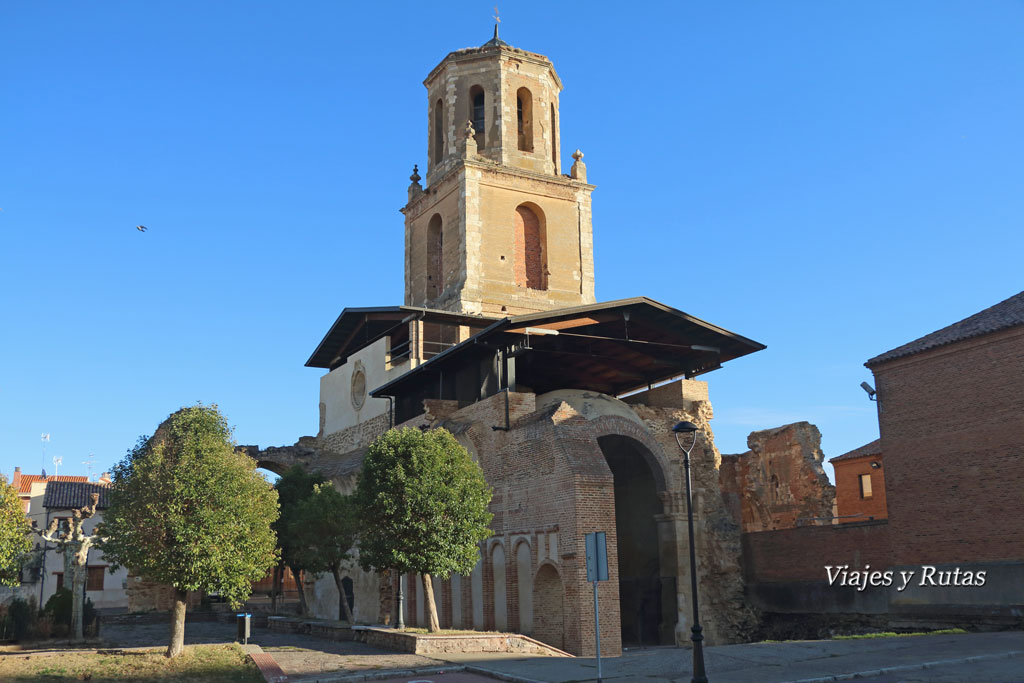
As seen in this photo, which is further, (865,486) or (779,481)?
(865,486)

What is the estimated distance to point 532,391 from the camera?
31578 mm

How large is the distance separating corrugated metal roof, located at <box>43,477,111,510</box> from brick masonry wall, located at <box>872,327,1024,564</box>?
34.7 m

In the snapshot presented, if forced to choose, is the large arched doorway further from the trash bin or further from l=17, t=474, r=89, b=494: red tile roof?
l=17, t=474, r=89, b=494: red tile roof

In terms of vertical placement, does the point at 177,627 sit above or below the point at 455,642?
above

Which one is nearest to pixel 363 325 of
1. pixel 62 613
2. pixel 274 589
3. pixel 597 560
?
pixel 274 589

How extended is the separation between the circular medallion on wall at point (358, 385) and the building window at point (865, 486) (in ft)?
69.5

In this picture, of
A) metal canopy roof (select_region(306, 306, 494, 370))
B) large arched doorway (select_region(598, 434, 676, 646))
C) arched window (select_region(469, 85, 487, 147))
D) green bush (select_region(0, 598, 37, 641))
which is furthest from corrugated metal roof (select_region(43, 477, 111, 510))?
large arched doorway (select_region(598, 434, 676, 646))

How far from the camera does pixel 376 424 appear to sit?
33406 millimetres

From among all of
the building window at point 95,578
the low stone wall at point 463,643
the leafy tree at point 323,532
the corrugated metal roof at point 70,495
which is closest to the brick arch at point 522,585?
the low stone wall at point 463,643

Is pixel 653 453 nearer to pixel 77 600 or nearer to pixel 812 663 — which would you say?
pixel 812 663

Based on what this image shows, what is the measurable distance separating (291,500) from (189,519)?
13.2 m

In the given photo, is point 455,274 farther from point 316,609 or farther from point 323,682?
point 323,682

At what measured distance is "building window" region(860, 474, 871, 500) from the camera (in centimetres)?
3872

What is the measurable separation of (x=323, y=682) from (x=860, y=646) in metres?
9.82
